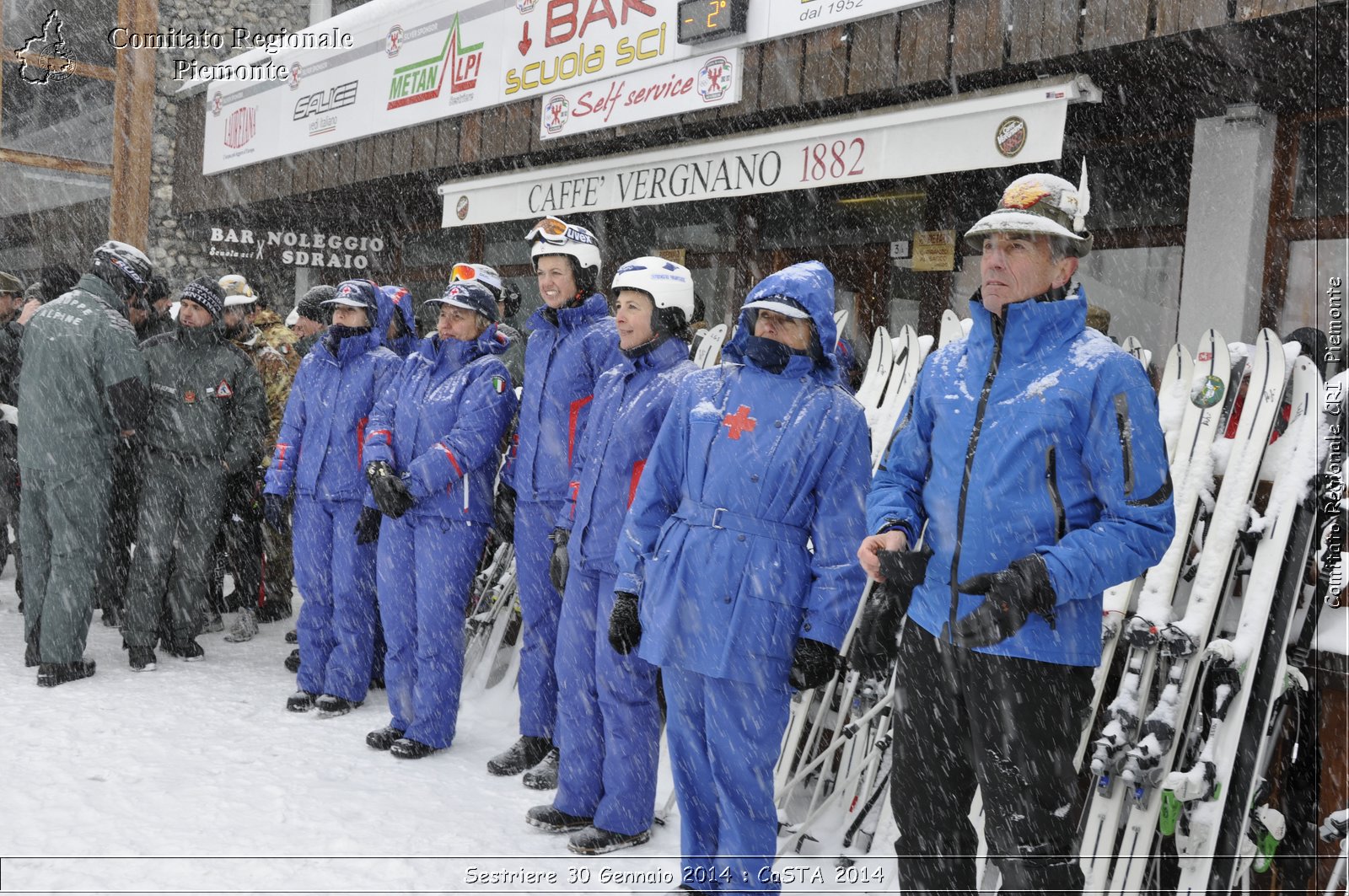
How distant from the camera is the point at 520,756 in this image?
4344 millimetres

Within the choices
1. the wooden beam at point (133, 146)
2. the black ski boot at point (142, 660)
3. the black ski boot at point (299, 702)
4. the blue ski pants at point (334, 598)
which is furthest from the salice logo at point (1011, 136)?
the wooden beam at point (133, 146)

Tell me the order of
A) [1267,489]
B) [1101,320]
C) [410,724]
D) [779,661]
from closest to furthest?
1. [779,661]
2. [1267,489]
3. [410,724]
4. [1101,320]

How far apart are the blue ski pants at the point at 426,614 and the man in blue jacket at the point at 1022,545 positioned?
2238 millimetres

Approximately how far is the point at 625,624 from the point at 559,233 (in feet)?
5.26

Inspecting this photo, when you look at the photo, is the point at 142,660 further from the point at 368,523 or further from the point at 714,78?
the point at 714,78

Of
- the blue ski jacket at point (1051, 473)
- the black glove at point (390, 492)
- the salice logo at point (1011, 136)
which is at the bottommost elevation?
the black glove at point (390, 492)

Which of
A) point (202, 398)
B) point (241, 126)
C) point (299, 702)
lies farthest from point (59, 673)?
point (241, 126)

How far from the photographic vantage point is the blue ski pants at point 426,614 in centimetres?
436

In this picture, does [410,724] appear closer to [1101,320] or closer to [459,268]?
[459,268]

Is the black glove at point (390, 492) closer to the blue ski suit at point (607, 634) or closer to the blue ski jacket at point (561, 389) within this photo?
the blue ski jacket at point (561, 389)

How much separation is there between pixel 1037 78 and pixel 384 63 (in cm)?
577

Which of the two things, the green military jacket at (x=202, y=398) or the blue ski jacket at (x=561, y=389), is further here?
the green military jacket at (x=202, y=398)

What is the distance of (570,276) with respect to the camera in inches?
162

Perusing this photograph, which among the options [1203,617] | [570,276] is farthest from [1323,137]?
[570,276]
